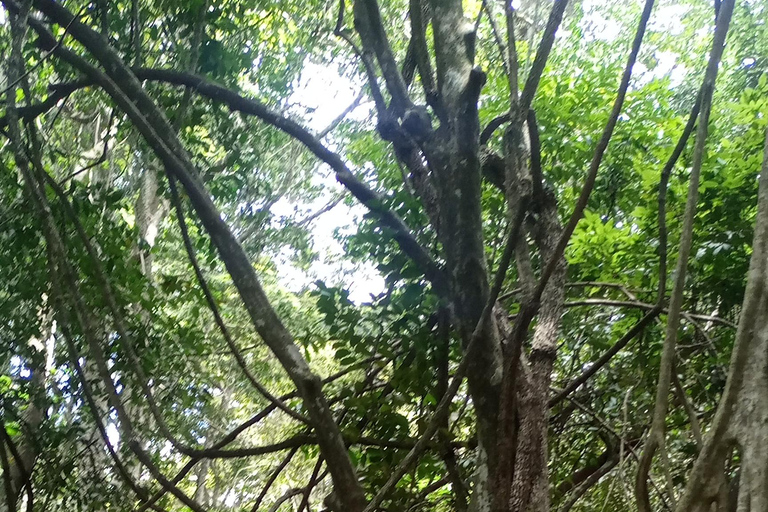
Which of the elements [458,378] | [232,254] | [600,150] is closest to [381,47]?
[232,254]

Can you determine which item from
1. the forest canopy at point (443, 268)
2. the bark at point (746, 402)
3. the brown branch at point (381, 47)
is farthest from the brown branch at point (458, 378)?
the brown branch at point (381, 47)

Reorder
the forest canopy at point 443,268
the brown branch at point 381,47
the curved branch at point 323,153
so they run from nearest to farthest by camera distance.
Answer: the forest canopy at point 443,268 < the curved branch at point 323,153 < the brown branch at point 381,47

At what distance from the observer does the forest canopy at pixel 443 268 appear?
1372 mm

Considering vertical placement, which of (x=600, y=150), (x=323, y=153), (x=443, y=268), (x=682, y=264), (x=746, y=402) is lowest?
(x=746, y=402)

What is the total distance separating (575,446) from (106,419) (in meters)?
2.30

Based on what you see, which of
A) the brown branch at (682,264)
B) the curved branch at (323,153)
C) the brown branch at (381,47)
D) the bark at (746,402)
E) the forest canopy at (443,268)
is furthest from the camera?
the brown branch at (381,47)

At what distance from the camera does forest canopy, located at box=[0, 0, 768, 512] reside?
1372mm

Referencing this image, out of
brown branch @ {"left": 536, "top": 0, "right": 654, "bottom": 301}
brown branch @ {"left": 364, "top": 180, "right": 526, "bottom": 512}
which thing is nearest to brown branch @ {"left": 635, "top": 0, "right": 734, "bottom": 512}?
brown branch @ {"left": 536, "top": 0, "right": 654, "bottom": 301}

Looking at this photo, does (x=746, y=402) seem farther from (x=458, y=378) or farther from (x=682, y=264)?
(x=458, y=378)

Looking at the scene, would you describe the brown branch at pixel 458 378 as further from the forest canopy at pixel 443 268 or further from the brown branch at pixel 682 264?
the brown branch at pixel 682 264

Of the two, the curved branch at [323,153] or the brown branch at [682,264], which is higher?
the curved branch at [323,153]

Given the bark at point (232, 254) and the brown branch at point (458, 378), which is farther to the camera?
the bark at point (232, 254)

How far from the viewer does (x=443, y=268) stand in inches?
71.4

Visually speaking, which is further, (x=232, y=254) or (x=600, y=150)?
(x=232, y=254)
